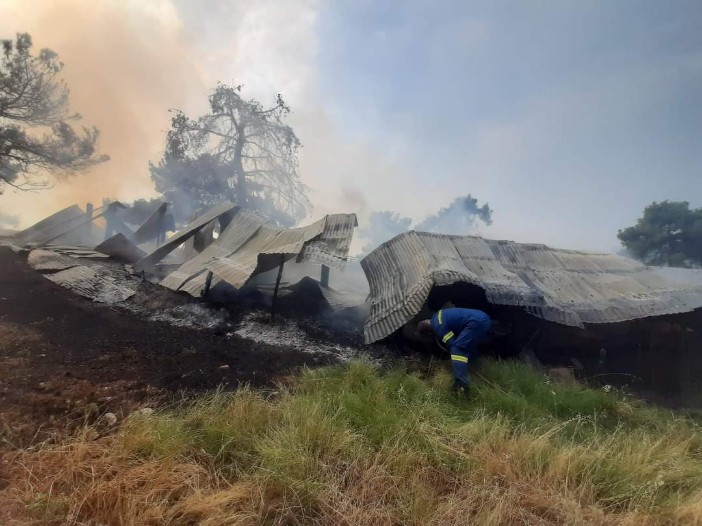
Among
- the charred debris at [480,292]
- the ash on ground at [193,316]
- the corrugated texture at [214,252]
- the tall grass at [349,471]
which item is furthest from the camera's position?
the corrugated texture at [214,252]

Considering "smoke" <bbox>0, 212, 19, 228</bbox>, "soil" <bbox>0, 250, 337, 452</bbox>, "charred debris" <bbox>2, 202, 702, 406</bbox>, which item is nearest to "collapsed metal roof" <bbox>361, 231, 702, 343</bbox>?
"charred debris" <bbox>2, 202, 702, 406</bbox>

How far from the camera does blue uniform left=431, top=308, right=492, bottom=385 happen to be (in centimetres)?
543

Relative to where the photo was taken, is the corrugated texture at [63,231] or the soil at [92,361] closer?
the soil at [92,361]

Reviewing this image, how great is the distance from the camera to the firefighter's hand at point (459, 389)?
529cm

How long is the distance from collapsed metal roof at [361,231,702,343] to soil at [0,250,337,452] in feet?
6.74

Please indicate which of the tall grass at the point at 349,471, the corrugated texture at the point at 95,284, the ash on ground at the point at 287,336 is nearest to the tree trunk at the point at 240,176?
the corrugated texture at the point at 95,284

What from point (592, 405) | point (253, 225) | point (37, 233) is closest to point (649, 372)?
point (592, 405)

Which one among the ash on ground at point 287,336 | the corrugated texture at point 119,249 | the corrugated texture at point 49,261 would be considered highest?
the corrugated texture at point 119,249

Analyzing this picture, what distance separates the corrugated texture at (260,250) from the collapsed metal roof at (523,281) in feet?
3.91

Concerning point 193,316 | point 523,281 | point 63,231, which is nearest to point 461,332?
point 523,281

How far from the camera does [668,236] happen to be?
16969mm

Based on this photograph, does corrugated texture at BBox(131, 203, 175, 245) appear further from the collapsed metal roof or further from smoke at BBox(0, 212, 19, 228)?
smoke at BBox(0, 212, 19, 228)

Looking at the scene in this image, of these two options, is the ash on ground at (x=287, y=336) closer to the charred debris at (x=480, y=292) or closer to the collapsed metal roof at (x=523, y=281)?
the charred debris at (x=480, y=292)

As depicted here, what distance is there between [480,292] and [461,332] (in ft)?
7.25
